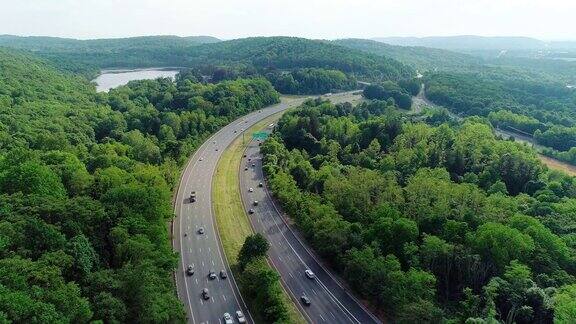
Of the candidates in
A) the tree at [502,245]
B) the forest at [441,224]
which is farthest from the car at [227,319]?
the tree at [502,245]

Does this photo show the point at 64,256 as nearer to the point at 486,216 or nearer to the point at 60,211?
the point at 60,211

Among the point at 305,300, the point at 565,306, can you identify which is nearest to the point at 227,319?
the point at 305,300

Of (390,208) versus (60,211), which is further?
(390,208)

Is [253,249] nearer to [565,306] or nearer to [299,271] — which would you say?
[299,271]

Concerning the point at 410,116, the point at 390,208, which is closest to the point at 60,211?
the point at 390,208

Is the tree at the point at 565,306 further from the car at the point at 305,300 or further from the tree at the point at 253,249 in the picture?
the tree at the point at 253,249

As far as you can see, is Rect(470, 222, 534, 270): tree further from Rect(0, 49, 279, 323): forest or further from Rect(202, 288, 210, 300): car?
Rect(0, 49, 279, 323): forest

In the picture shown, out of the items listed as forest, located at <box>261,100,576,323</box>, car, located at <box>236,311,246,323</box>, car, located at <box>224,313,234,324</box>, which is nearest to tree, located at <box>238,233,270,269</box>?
forest, located at <box>261,100,576,323</box>
